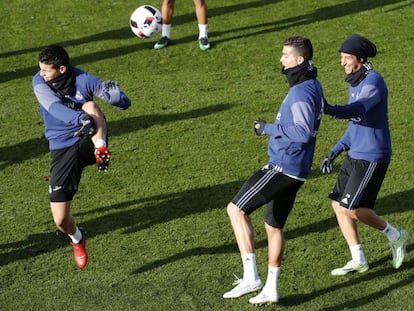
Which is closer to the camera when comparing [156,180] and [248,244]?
[248,244]

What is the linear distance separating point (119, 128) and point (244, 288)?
4.67 m

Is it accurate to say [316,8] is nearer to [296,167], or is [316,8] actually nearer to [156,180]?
[156,180]

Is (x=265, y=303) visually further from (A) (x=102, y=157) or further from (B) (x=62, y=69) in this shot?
(B) (x=62, y=69)

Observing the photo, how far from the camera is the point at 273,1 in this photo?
663 inches

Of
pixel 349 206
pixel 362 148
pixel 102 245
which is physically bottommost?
pixel 102 245

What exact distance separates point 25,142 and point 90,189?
1.78 meters

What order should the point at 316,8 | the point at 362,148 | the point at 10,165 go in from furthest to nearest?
the point at 316,8 < the point at 10,165 < the point at 362,148

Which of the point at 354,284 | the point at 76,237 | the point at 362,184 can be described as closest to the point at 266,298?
the point at 354,284

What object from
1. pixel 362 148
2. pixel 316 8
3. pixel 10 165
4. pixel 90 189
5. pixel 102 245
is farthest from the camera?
pixel 316 8

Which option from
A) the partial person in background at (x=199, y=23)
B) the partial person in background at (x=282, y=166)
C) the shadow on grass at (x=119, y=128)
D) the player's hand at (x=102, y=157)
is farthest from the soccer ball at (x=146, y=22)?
the partial person in background at (x=282, y=166)

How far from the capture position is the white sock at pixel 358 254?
875 centimetres

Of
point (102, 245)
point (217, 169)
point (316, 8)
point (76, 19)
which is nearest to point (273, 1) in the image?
point (316, 8)

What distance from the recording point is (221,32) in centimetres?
1557

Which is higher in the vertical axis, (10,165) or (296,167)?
(296,167)
